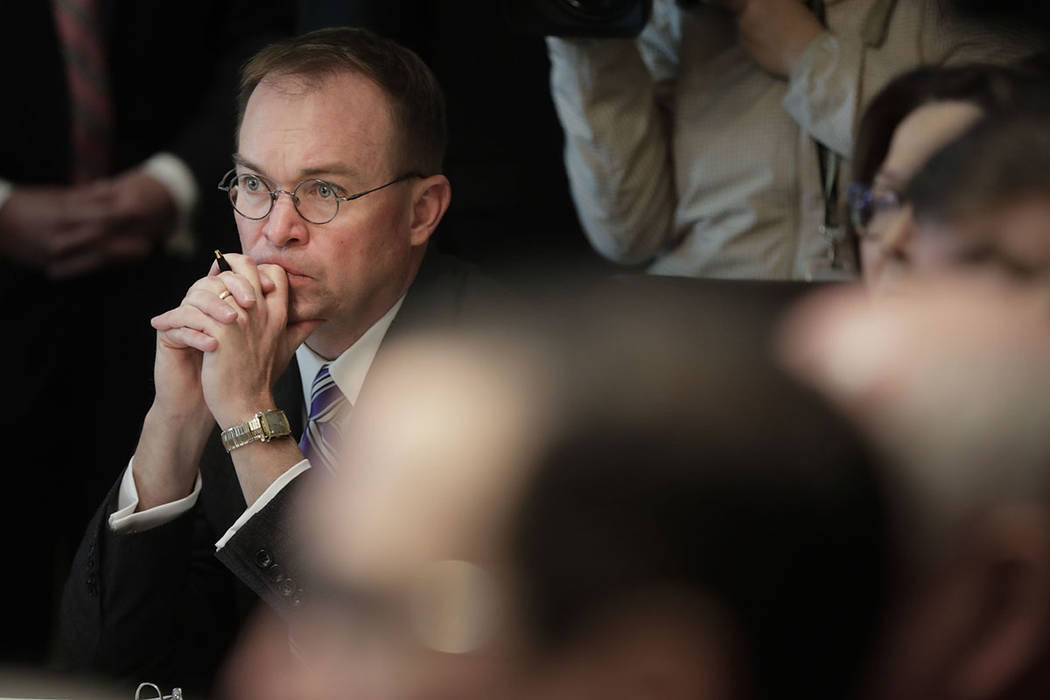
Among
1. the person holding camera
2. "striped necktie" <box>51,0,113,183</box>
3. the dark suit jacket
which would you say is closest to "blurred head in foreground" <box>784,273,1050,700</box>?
the person holding camera

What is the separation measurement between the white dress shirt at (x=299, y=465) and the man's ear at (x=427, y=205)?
6 centimetres

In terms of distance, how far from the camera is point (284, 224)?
3.10ft

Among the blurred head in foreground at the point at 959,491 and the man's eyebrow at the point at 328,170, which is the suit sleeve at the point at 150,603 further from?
the blurred head in foreground at the point at 959,491

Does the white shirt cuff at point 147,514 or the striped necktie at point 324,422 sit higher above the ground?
the striped necktie at point 324,422

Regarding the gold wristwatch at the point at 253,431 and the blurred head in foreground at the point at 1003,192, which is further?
the gold wristwatch at the point at 253,431

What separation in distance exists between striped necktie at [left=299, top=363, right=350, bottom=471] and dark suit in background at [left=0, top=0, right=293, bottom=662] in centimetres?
16

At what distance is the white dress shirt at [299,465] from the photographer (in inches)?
37.3

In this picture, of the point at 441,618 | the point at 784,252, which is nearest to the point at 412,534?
the point at 441,618

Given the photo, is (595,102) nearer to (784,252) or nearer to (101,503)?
(784,252)

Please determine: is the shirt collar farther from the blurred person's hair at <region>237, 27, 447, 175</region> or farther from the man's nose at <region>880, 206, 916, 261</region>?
the man's nose at <region>880, 206, 916, 261</region>

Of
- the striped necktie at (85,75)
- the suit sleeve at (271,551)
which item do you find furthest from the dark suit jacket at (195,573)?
the striped necktie at (85,75)

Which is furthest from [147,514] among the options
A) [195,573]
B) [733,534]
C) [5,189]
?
[733,534]

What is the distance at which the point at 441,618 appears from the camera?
0.92 metres

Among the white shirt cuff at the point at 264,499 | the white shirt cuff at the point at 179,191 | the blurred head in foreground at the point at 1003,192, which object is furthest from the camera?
the white shirt cuff at the point at 179,191
